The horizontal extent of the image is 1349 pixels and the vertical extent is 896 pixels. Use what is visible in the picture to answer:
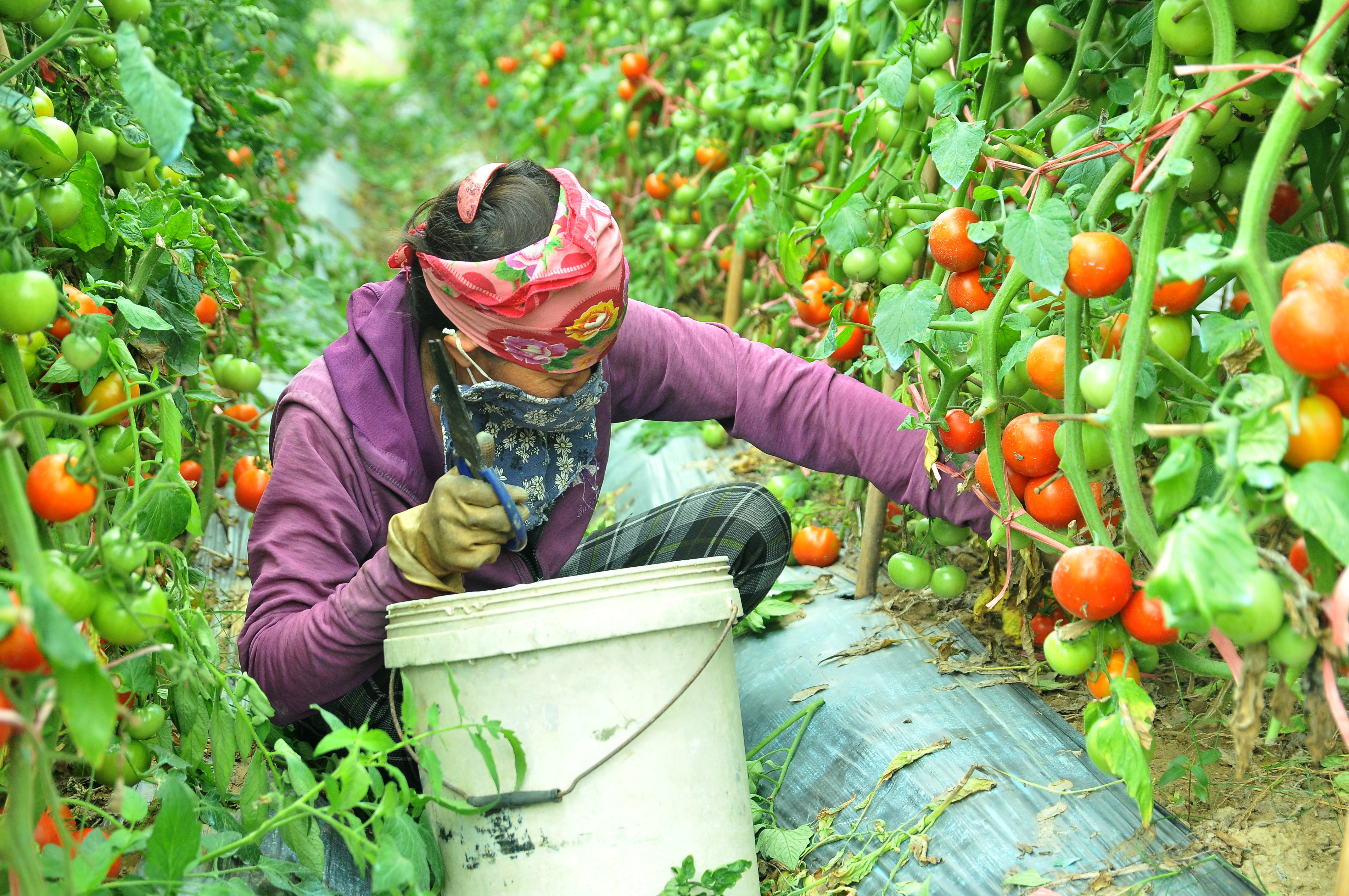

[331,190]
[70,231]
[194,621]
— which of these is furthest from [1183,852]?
[331,190]

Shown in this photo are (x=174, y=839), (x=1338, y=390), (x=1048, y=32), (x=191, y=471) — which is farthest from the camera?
(x=191, y=471)

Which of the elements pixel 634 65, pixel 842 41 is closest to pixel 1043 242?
pixel 842 41

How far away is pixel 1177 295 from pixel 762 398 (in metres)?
0.65

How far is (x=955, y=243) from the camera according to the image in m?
1.16

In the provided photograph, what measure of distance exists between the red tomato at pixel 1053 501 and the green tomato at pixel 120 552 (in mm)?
813

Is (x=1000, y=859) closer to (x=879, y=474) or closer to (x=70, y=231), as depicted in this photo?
(x=879, y=474)

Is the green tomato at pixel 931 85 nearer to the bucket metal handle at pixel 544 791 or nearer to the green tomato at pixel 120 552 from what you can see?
the bucket metal handle at pixel 544 791

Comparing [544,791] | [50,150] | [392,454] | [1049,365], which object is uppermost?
[50,150]

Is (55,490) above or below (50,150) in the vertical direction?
below

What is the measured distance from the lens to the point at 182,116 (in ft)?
2.25

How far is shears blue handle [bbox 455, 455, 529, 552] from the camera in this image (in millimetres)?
1123

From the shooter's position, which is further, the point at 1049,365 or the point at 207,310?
the point at 207,310

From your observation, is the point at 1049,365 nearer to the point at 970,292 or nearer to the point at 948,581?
the point at 970,292

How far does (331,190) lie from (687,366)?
448 cm
